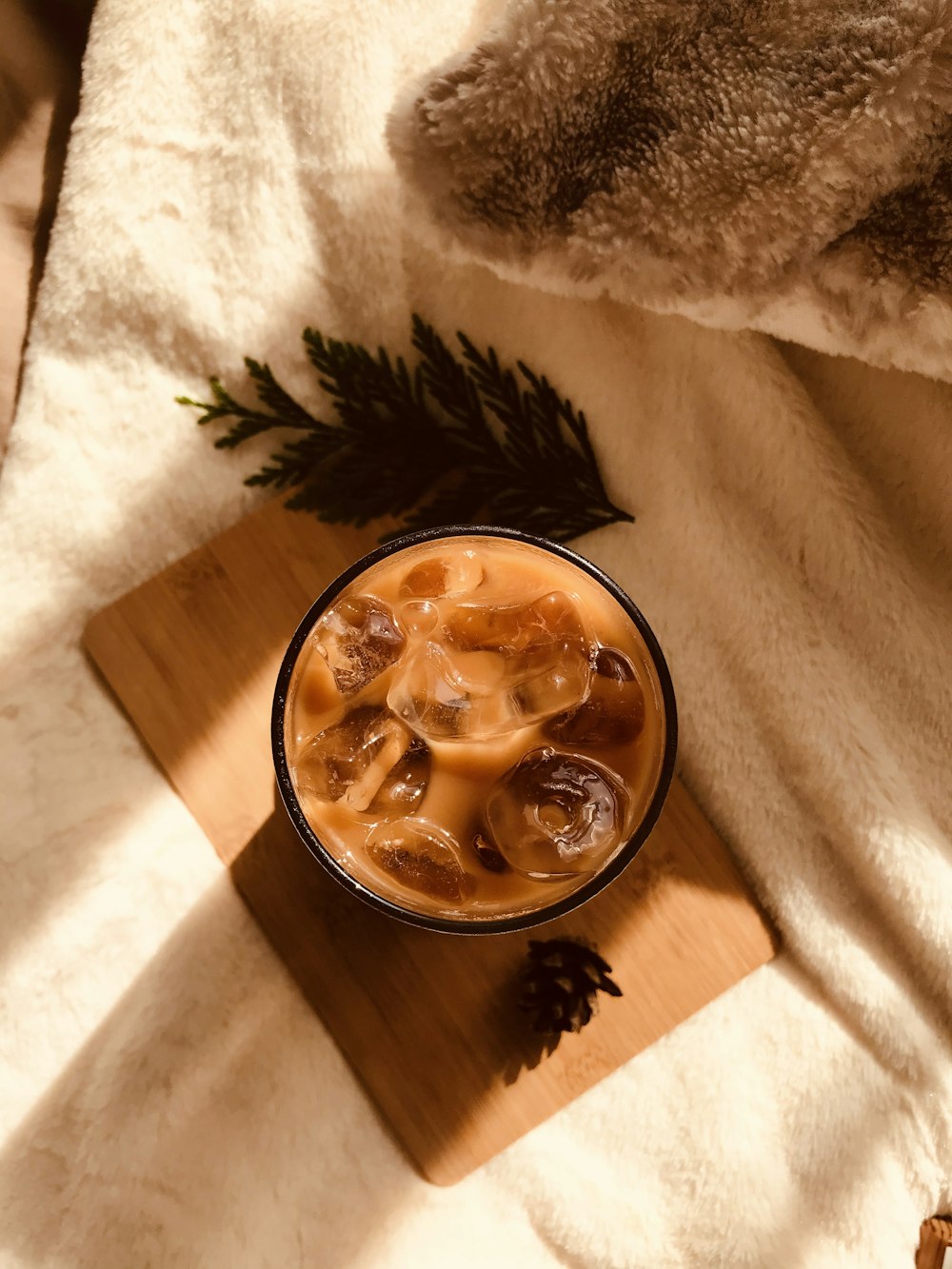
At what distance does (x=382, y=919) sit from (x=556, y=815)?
22 cm

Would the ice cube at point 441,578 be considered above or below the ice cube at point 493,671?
above

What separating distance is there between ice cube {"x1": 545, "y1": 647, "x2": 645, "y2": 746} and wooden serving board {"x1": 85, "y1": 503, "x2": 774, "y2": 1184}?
0.53ft

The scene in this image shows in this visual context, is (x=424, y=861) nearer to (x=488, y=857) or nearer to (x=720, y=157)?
(x=488, y=857)

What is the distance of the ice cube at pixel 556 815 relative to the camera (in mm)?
654

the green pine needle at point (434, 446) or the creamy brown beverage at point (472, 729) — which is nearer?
the creamy brown beverage at point (472, 729)

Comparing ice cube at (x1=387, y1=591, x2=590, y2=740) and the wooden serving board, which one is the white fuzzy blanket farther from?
ice cube at (x1=387, y1=591, x2=590, y2=740)

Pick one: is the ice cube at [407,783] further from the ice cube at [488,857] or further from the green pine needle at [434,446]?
the green pine needle at [434,446]

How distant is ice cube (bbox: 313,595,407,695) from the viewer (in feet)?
2.20

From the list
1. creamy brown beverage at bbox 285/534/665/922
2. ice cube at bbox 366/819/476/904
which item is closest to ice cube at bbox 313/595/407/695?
creamy brown beverage at bbox 285/534/665/922

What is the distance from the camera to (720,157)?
0.66 metres

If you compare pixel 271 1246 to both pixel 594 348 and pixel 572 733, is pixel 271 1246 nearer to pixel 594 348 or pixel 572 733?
pixel 572 733

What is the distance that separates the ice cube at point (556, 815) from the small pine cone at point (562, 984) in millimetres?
148

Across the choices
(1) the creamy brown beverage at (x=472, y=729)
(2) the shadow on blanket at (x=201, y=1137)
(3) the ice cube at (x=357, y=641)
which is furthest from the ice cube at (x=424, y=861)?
(2) the shadow on blanket at (x=201, y=1137)

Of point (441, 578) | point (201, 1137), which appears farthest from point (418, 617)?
point (201, 1137)
